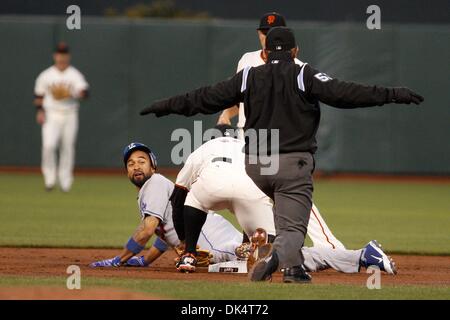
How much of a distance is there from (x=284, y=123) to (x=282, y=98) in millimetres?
168

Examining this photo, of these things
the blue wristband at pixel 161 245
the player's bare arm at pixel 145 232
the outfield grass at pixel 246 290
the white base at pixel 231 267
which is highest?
the player's bare arm at pixel 145 232

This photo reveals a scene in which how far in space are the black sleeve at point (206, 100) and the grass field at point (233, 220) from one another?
1.18 m

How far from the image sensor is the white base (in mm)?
8703

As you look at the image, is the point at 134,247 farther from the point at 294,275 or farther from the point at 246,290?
the point at 246,290

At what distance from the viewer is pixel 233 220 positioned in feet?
46.8

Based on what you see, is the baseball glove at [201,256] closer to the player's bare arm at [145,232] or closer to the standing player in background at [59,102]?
the player's bare arm at [145,232]

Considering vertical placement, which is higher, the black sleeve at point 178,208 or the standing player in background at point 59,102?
the standing player in background at point 59,102

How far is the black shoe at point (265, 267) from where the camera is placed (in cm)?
739

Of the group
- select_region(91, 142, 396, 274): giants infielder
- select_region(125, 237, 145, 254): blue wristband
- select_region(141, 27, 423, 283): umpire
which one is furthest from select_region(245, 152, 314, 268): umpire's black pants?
select_region(125, 237, 145, 254): blue wristband

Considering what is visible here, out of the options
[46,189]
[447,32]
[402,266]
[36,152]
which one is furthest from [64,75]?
[402,266]

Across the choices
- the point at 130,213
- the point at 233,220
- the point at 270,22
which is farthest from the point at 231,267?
the point at 130,213

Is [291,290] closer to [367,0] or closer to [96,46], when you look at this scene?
[96,46]

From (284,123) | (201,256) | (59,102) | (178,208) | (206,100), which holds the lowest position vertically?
(201,256)

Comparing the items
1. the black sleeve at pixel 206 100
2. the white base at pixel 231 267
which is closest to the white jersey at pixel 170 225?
the white base at pixel 231 267
